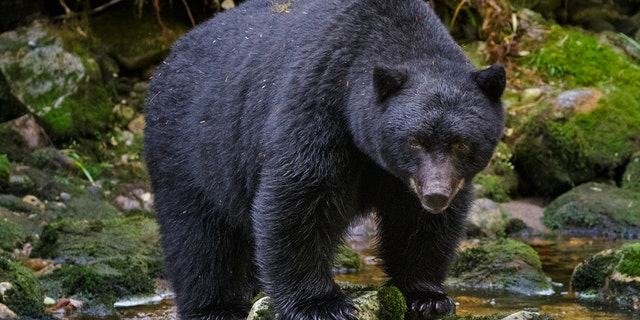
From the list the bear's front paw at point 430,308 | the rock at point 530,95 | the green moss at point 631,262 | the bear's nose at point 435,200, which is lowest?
the rock at point 530,95

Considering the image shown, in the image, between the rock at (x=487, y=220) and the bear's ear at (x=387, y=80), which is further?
the rock at (x=487, y=220)

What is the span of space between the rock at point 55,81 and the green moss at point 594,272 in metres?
6.76

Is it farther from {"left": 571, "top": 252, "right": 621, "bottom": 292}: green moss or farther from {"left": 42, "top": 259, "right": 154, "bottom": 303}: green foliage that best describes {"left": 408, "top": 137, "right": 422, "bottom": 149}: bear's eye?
{"left": 571, "top": 252, "right": 621, "bottom": 292}: green moss

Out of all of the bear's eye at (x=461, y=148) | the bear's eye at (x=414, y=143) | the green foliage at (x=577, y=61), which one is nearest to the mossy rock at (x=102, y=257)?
the bear's eye at (x=414, y=143)

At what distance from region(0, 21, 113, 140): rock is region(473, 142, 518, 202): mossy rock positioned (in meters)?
5.01

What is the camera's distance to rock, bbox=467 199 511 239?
12.7 m

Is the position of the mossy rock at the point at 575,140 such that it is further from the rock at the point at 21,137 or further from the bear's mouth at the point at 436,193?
the bear's mouth at the point at 436,193

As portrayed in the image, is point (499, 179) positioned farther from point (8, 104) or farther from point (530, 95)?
point (8, 104)

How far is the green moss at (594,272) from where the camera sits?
32.5ft

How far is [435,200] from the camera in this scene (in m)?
5.94

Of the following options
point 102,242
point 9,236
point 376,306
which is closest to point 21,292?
point 102,242

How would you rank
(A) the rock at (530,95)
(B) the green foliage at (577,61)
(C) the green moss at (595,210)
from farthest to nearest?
(B) the green foliage at (577,61), (A) the rock at (530,95), (C) the green moss at (595,210)

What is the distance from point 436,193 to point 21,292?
13.8 ft

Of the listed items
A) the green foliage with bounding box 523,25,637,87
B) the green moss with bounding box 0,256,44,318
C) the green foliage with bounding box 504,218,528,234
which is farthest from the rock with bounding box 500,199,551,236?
the green moss with bounding box 0,256,44,318
